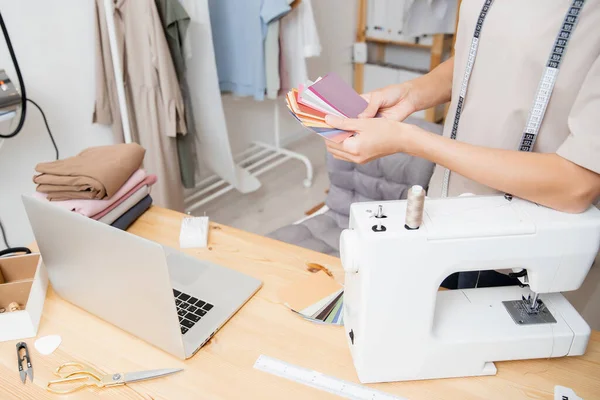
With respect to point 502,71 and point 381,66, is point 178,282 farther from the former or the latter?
point 381,66

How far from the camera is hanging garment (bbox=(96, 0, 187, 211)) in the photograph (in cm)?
217

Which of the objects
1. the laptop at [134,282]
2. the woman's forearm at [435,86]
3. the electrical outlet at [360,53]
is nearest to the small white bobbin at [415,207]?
the laptop at [134,282]

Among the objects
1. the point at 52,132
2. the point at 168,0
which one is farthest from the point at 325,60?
the point at 52,132

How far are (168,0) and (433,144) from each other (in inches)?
63.5

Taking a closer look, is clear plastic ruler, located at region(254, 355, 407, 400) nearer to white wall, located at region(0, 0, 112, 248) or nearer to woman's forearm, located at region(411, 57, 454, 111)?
woman's forearm, located at region(411, 57, 454, 111)

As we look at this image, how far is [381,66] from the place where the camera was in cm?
396

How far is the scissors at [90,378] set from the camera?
96cm

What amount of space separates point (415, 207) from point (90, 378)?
0.69 m

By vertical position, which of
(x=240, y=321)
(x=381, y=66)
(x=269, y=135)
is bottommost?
(x=269, y=135)

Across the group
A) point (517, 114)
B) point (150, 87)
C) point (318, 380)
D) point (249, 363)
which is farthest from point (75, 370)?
point (150, 87)

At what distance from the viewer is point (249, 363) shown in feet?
3.30

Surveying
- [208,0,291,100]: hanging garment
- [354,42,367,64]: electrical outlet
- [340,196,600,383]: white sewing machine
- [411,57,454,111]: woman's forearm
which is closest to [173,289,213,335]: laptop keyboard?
[340,196,600,383]: white sewing machine

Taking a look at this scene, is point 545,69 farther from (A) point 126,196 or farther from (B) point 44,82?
(B) point 44,82

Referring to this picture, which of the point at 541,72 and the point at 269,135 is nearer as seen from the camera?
the point at 541,72
